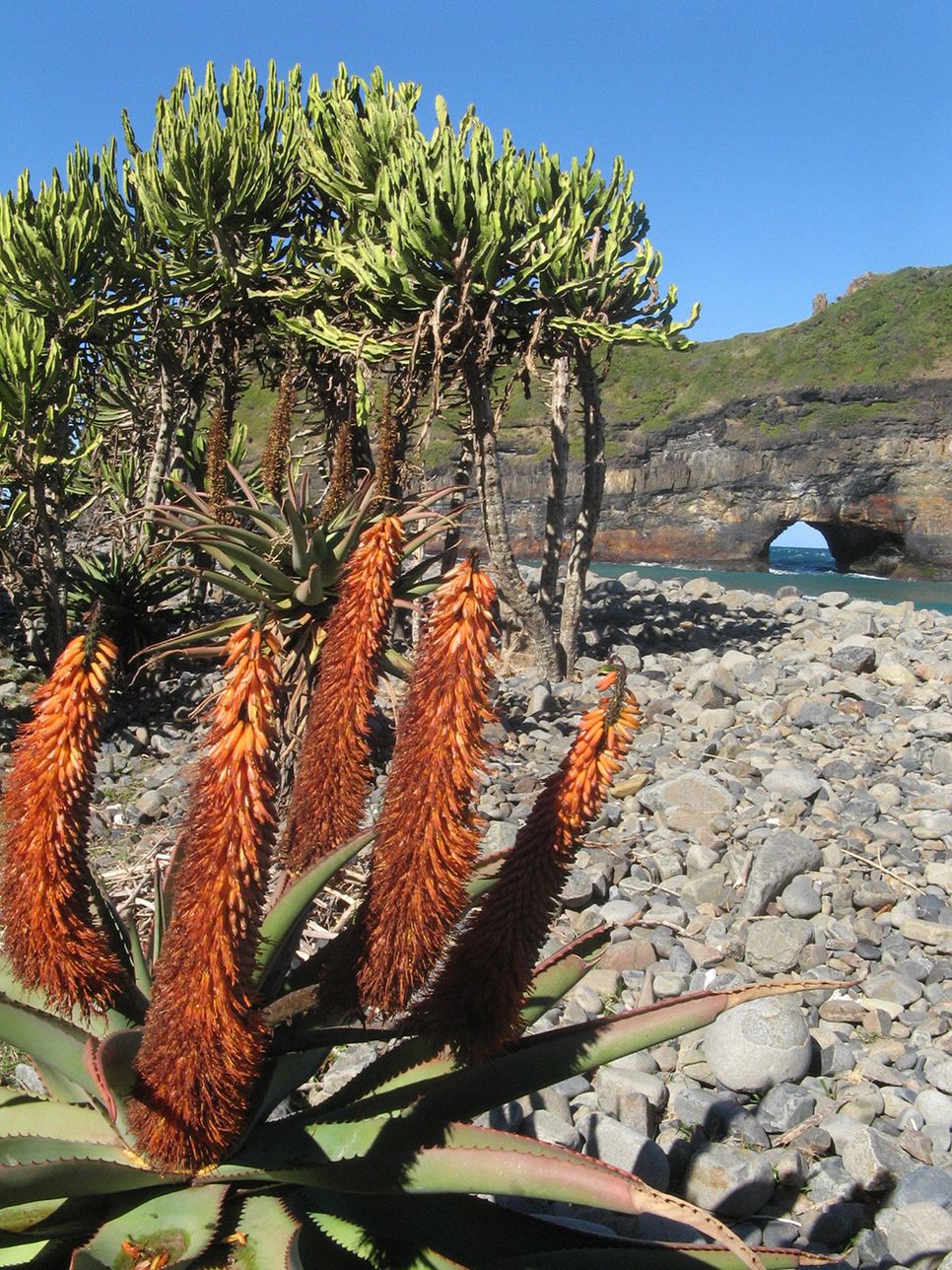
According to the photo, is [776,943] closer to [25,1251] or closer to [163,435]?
[25,1251]

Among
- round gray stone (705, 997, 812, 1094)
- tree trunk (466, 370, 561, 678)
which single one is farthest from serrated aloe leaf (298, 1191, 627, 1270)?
tree trunk (466, 370, 561, 678)

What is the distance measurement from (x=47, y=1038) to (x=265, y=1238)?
1.75 ft

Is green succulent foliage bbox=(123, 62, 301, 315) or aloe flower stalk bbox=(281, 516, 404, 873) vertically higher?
green succulent foliage bbox=(123, 62, 301, 315)

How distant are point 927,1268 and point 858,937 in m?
1.89

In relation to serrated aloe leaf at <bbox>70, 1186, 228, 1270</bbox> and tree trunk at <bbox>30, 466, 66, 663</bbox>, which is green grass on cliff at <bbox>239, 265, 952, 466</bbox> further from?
serrated aloe leaf at <bbox>70, 1186, 228, 1270</bbox>

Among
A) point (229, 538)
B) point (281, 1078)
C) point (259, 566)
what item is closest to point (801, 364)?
point (229, 538)

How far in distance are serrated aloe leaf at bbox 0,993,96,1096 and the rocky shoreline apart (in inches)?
46.8

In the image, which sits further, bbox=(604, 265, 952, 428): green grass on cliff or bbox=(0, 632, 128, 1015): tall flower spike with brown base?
bbox=(604, 265, 952, 428): green grass on cliff

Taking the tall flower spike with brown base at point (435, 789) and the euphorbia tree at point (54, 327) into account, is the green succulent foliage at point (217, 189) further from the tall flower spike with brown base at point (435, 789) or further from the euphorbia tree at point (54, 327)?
the tall flower spike with brown base at point (435, 789)

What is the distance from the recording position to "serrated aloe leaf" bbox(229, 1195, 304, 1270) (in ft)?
5.14

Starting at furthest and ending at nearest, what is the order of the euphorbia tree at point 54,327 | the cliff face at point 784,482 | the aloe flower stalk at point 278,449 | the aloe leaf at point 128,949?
1. the cliff face at point 784,482
2. the euphorbia tree at point 54,327
3. the aloe flower stalk at point 278,449
4. the aloe leaf at point 128,949

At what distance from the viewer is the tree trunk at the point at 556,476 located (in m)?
9.23

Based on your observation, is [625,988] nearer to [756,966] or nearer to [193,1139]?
[756,966]

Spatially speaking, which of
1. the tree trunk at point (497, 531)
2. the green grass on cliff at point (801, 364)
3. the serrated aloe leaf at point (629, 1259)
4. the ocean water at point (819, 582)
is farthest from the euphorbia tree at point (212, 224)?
the green grass on cliff at point (801, 364)
